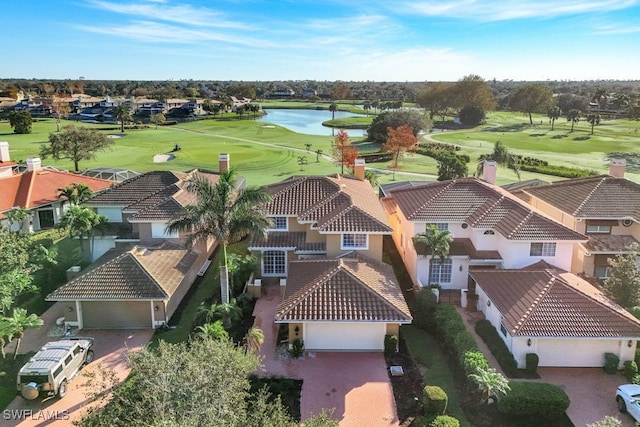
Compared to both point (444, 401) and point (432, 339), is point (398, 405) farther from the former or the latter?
point (432, 339)

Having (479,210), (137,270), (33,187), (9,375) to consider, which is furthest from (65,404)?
(33,187)

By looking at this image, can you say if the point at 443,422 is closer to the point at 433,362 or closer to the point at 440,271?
the point at 433,362

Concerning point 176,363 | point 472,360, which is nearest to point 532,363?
point 472,360

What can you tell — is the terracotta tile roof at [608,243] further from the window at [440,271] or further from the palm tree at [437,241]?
the palm tree at [437,241]

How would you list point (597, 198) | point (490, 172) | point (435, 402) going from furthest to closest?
point (490, 172) → point (597, 198) → point (435, 402)

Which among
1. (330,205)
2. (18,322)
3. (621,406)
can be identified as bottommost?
(621,406)

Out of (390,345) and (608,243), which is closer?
(390,345)
